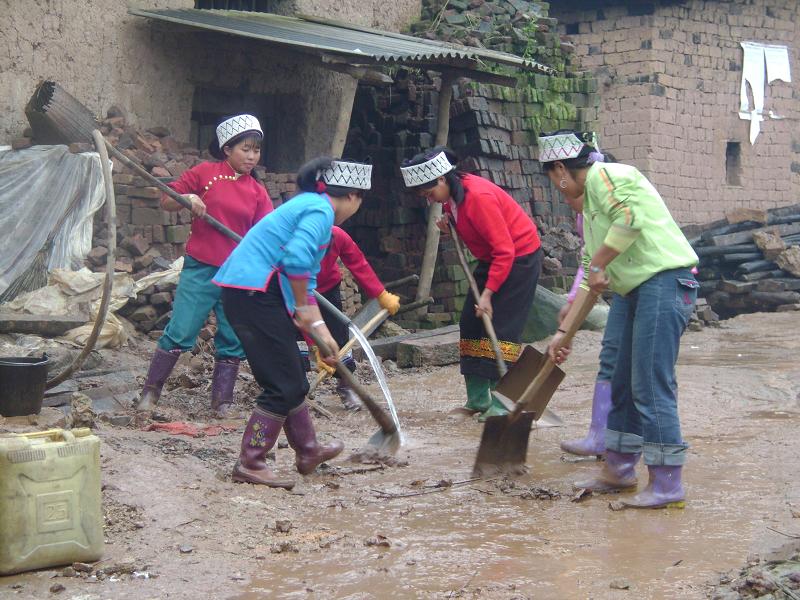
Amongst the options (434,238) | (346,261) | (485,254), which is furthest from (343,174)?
(434,238)

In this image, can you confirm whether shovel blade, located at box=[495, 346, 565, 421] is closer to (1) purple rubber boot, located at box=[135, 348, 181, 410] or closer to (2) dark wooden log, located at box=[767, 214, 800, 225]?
(1) purple rubber boot, located at box=[135, 348, 181, 410]

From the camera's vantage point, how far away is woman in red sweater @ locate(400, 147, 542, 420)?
249 inches

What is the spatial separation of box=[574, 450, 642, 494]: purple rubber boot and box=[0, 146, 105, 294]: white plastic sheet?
4920 mm

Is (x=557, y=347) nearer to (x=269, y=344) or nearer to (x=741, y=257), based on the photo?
(x=269, y=344)

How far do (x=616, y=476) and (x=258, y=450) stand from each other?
164 cm

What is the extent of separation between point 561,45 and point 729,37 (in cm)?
457

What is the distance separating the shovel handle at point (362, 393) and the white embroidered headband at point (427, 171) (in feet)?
4.75

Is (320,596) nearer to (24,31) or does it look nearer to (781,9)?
(24,31)

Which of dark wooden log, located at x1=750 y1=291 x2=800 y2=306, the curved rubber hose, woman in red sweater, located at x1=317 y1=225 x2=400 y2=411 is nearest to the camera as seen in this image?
the curved rubber hose

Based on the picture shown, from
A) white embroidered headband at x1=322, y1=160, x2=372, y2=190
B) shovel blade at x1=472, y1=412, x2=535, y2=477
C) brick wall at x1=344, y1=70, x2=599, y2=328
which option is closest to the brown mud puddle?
shovel blade at x1=472, y1=412, x2=535, y2=477

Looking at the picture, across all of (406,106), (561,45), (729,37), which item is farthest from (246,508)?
(729,37)

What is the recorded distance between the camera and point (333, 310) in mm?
6520

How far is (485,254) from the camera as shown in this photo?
655 centimetres

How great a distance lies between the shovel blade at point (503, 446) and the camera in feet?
16.6
